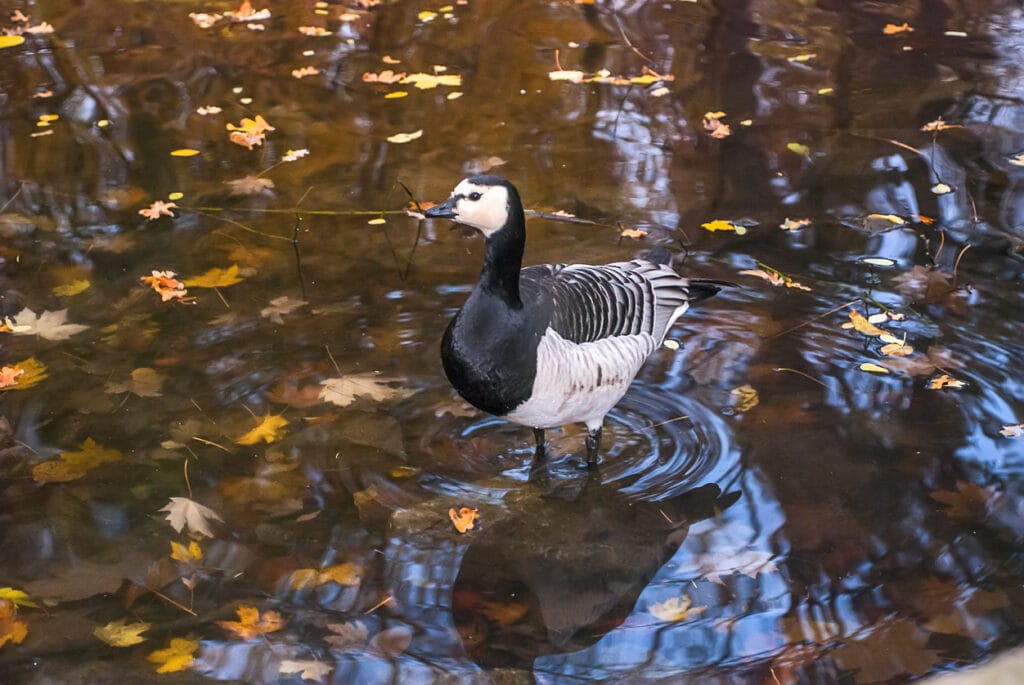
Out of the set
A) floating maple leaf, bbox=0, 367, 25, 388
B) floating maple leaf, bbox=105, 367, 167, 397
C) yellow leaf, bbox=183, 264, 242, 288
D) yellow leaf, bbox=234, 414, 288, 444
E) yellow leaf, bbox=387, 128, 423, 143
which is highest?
yellow leaf, bbox=387, 128, 423, 143

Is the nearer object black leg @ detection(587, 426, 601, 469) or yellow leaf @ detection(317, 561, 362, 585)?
yellow leaf @ detection(317, 561, 362, 585)

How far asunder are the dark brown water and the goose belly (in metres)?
0.38

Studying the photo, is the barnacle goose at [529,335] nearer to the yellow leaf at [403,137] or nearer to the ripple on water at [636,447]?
the ripple on water at [636,447]

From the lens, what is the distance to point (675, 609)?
4141 millimetres

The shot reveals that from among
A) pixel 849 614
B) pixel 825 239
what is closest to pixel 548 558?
pixel 849 614

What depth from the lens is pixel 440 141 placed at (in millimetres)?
8234

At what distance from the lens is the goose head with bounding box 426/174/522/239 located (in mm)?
4348

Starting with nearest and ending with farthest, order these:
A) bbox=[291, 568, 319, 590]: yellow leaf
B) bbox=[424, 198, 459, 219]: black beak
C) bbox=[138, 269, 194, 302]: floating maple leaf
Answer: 1. bbox=[291, 568, 319, 590]: yellow leaf
2. bbox=[424, 198, 459, 219]: black beak
3. bbox=[138, 269, 194, 302]: floating maple leaf

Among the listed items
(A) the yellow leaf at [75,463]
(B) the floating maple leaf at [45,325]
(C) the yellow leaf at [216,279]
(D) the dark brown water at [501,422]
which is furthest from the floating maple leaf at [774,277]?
(B) the floating maple leaf at [45,325]

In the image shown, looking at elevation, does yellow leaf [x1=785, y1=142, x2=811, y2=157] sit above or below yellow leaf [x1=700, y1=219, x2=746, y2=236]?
above

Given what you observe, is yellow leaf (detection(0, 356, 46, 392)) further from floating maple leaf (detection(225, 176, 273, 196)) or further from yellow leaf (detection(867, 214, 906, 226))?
yellow leaf (detection(867, 214, 906, 226))

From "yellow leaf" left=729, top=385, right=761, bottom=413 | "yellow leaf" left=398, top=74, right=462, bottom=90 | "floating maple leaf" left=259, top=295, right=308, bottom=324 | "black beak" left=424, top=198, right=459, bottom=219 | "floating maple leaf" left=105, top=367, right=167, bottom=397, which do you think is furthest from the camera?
"yellow leaf" left=398, top=74, right=462, bottom=90

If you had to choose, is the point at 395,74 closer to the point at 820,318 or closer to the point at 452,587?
the point at 820,318

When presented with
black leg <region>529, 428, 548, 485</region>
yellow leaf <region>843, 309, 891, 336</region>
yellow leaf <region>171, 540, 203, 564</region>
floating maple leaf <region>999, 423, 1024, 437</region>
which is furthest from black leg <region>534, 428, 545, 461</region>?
floating maple leaf <region>999, 423, 1024, 437</region>
